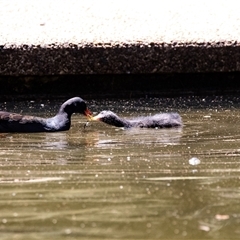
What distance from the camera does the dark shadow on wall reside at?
27.6ft

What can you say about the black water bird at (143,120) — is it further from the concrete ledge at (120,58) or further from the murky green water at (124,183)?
the concrete ledge at (120,58)

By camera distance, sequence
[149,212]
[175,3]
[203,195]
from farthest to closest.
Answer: [175,3] < [203,195] < [149,212]

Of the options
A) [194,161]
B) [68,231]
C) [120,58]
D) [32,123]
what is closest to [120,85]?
[120,58]

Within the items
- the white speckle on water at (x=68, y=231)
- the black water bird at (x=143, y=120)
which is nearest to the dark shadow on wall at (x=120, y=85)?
the black water bird at (x=143, y=120)

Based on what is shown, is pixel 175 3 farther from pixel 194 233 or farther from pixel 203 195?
pixel 194 233

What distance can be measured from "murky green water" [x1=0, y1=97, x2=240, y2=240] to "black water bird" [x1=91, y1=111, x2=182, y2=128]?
71 mm

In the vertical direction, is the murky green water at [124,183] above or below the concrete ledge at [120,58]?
below

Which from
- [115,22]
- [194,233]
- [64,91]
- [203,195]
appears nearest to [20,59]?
[64,91]

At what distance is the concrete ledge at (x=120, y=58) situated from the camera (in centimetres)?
827

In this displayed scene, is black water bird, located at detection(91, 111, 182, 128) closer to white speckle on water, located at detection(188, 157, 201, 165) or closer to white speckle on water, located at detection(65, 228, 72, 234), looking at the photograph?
white speckle on water, located at detection(188, 157, 201, 165)

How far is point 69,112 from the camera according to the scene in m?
7.45

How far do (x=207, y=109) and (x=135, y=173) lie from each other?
2.85 metres

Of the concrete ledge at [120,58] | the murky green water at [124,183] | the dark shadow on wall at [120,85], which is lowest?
the murky green water at [124,183]

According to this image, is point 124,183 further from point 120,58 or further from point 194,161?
point 120,58
